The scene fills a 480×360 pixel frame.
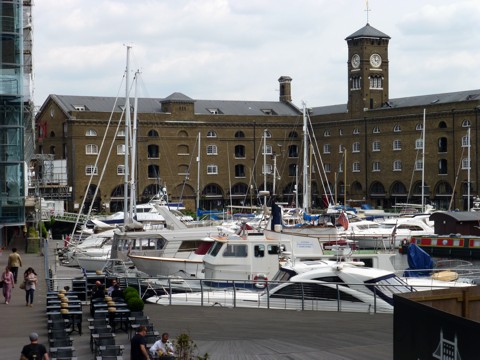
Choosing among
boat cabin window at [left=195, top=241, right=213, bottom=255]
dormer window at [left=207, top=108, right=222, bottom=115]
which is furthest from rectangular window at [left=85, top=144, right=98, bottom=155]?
boat cabin window at [left=195, top=241, right=213, bottom=255]

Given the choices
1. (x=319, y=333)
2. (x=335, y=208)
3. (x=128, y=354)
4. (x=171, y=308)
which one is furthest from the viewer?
(x=335, y=208)

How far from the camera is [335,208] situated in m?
69.4

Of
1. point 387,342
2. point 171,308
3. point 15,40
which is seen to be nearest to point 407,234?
point 15,40

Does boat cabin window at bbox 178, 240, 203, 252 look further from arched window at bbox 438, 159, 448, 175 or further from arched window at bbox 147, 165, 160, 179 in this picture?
arched window at bbox 147, 165, 160, 179

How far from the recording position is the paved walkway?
1884 cm

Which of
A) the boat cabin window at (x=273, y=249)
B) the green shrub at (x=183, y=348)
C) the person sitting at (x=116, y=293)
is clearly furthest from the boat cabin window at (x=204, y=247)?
the green shrub at (x=183, y=348)

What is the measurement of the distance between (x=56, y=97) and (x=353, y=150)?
27.7 metres

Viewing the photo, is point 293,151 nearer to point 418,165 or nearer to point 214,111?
point 214,111

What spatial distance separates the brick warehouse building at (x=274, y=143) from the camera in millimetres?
84500

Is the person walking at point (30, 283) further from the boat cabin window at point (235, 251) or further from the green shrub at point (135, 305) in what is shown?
the boat cabin window at point (235, 251)

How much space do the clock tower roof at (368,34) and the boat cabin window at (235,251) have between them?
210 feet

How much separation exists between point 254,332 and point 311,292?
4.25 metres

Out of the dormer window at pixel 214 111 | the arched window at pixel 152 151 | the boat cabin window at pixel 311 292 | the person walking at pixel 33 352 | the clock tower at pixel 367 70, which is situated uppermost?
the clock tower at pixel 367 70

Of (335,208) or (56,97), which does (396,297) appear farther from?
(56,97)
